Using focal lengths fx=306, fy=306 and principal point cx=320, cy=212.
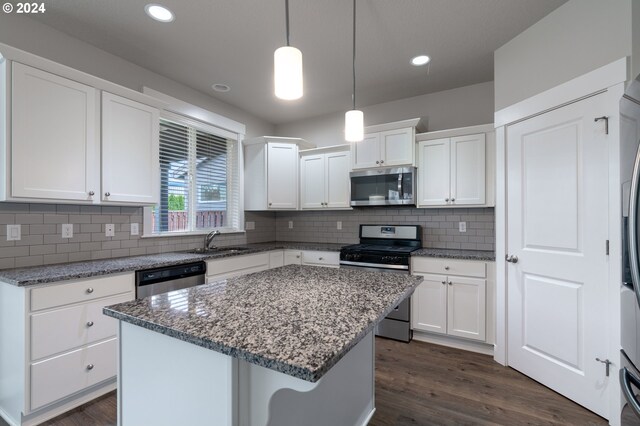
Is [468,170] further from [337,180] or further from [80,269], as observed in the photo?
[80,269]

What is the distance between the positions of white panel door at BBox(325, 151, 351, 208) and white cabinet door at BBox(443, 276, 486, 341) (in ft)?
5.05

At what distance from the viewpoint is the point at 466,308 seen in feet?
9.41

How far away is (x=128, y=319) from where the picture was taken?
1080mm

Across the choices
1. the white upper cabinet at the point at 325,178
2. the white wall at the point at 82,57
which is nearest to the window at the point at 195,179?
the white wall at the point at 82,57

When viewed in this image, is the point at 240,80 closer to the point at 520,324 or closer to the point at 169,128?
the point at 169,128

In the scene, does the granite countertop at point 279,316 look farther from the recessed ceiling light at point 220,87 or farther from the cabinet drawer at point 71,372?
the recessed ceiling light at point 220,87

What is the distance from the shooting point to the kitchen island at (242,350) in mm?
836

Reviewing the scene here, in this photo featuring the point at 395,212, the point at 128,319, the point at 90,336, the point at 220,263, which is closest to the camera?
the point at 128,319

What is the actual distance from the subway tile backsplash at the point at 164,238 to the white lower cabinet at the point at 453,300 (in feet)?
1.79

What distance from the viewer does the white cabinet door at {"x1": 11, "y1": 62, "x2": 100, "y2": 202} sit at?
191 centimetres

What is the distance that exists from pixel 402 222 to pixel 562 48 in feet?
6.97

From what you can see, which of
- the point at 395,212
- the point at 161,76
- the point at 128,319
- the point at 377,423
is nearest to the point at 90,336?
the point at 128,319

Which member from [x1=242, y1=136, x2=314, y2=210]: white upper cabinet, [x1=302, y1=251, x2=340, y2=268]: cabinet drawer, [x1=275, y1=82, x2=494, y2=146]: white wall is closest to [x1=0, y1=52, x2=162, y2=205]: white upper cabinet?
[x1=242, y1=136, x2=314, y2=210]: white upper cabinet

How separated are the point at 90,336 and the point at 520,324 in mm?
3178
